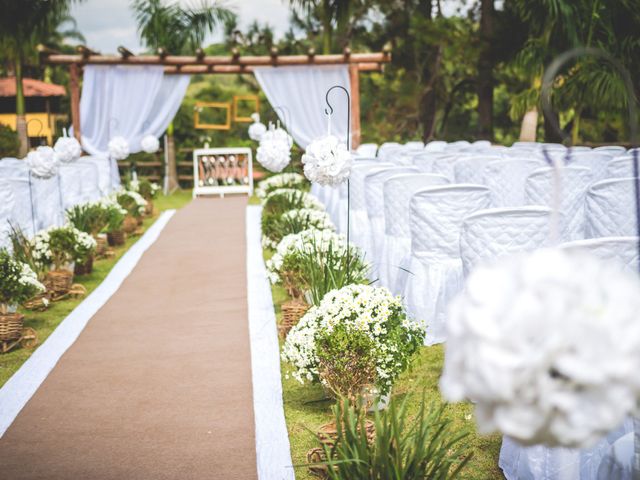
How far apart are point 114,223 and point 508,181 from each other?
4932 millimetres

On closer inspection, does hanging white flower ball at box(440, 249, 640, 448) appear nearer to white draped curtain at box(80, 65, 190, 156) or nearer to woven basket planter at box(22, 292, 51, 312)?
woven basket planter at box(22, 292, 51, 312)

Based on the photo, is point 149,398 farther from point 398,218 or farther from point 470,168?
point 470,168

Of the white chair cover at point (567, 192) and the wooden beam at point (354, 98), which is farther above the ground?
the wooden beam at point (354, 98)

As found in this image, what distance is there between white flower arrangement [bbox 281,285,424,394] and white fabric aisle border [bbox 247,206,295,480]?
33 cm

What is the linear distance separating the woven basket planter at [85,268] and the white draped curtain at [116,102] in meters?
6.56

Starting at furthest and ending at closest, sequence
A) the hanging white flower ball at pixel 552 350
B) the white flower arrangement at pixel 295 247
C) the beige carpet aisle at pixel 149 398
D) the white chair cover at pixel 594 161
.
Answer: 1. the white chair cover at pixel 594 161
2. the white flower arrangement at pixel 295 247
3. the beige carpet aisle at pixel 149 398
4. the hanging white flower ball at pixel 552 350

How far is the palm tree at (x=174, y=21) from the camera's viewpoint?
17094 millimetres

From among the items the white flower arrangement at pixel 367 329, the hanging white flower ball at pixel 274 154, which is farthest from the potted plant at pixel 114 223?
the white flower arrangement at pixel 367 329

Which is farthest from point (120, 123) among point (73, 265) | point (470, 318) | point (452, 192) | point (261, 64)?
point (470, 318)

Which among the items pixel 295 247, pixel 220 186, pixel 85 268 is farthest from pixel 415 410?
pixel 220 186

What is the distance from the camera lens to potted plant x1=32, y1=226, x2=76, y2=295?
22.2ft

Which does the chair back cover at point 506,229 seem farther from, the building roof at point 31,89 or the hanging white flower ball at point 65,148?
the building roof at point 31,89

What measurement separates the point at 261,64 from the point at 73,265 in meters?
7.73

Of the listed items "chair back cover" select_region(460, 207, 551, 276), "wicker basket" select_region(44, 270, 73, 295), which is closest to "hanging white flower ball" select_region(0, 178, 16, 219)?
"wicker basket" select_region(44, 270, 73, 295)
